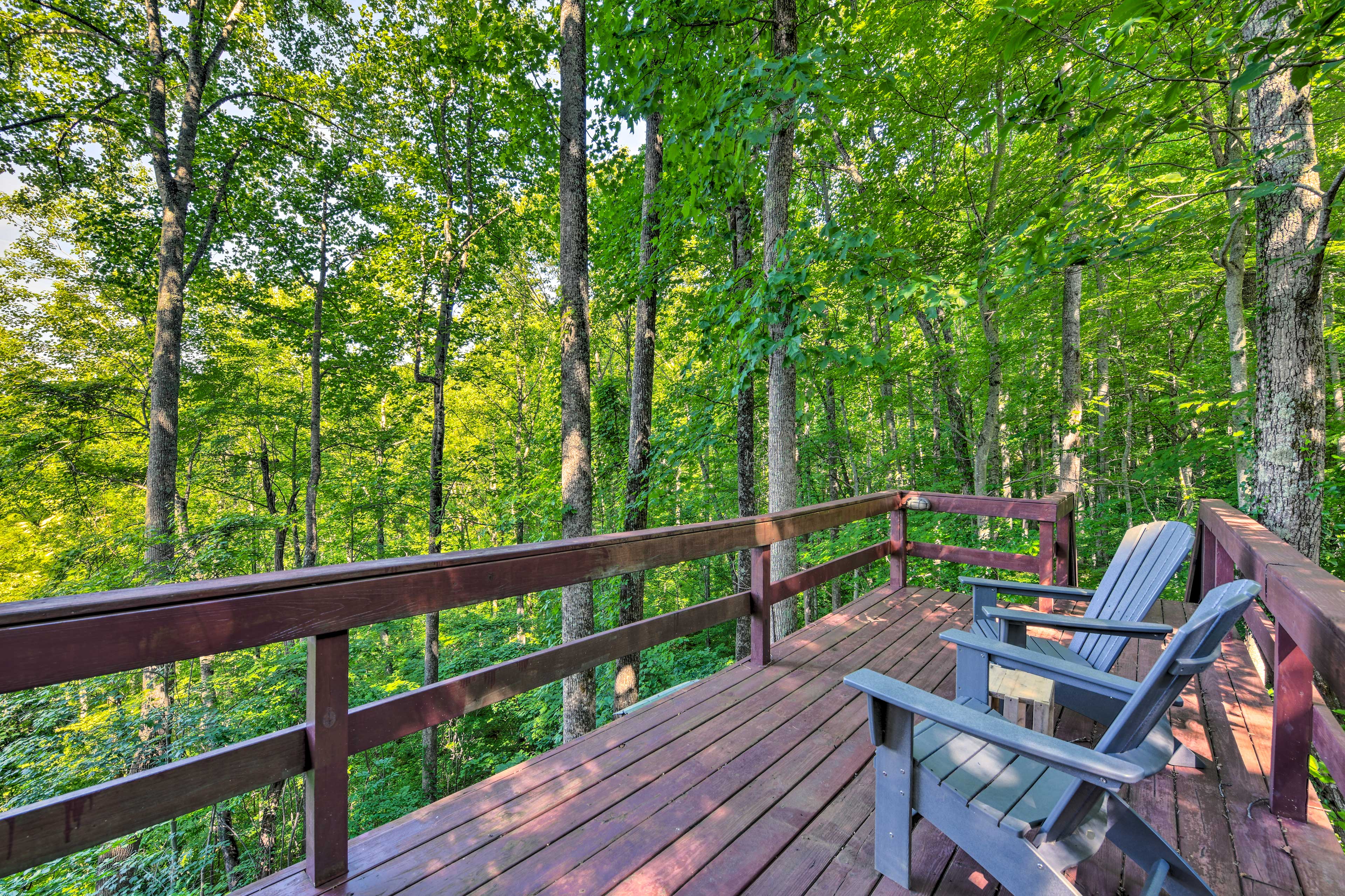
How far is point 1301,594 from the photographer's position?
130cm

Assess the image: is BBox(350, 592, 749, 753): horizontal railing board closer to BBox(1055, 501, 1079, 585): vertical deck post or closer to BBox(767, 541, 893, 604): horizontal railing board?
BBox(767, 541, 893, 604): horizontal railing board

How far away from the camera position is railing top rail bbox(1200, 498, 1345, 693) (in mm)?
1097

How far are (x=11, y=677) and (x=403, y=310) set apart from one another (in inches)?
479

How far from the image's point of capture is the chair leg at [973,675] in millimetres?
1820

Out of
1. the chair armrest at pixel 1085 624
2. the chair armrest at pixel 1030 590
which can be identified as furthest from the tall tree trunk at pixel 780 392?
the chair armrest at pixel 1085 624

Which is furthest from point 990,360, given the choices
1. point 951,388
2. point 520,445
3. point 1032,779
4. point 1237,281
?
point 520,445

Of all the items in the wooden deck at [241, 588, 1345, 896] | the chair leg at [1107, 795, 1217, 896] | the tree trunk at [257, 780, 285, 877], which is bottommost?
the tree trunk at [257, 780, 285, 877]

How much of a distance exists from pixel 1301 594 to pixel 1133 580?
3.57 ft

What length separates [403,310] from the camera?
11461 mm

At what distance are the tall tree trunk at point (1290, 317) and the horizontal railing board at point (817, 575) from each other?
2730 millimetres

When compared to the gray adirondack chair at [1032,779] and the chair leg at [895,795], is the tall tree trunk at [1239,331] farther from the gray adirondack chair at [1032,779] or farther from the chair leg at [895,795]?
the chair leg at [895,795]

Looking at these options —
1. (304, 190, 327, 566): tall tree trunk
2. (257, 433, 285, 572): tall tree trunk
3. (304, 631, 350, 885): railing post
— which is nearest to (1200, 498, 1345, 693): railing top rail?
(304, 631, 350, 885): railing post

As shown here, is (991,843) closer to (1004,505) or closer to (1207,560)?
(1004,505)

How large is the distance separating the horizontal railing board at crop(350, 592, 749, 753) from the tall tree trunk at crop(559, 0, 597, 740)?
3.05m
